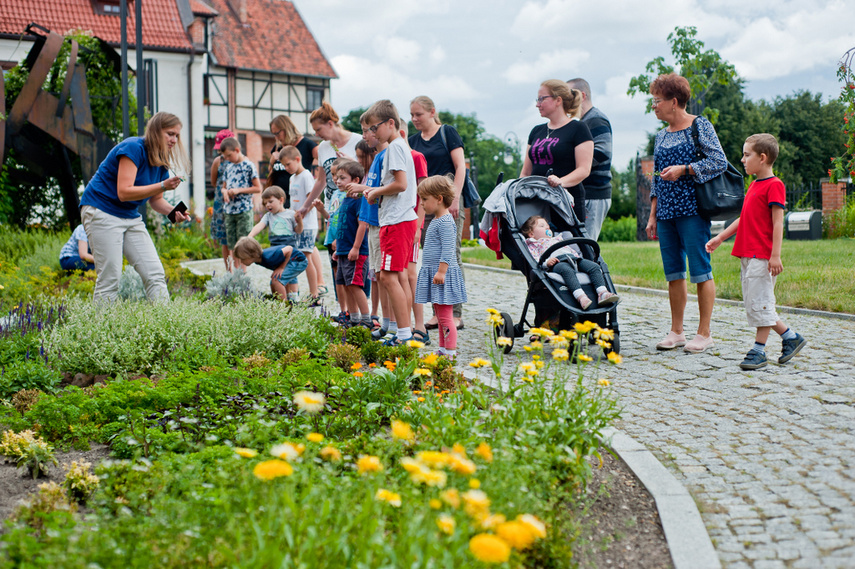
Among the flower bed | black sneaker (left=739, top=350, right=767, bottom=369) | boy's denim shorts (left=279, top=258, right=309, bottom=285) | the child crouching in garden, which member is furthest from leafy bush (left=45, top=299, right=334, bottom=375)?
black sneaker (left=739, top=350, right=767, bottom=369)

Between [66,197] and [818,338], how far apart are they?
13479mm

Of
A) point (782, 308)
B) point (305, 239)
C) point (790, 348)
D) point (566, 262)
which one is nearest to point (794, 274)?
point (782, 308)

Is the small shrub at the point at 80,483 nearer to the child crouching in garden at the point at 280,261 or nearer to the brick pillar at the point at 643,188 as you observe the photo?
the child crouching in garden at the point at 280,261

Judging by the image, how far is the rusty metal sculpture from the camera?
1352 cm

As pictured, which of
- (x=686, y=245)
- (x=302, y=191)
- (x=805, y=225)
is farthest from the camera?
(x=805, y=225)

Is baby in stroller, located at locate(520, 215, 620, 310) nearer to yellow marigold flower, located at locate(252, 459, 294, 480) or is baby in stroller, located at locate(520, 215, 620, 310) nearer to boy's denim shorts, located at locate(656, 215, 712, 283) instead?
boy's denim shorts, located at locate(656, 215, 712, 283)

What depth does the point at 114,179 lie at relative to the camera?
6441 mm

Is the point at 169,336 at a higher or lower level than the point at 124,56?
lower

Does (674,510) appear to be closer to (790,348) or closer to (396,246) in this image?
(790,348)

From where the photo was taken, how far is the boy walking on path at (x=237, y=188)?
9.70 meters

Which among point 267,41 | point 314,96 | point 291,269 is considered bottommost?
point 291,269

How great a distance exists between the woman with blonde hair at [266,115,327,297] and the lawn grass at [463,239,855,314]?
4.49m

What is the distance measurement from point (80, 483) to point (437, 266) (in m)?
3.33

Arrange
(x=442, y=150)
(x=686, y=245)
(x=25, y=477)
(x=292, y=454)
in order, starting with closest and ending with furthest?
1. (x=292, y=454)
2. (x=25, y=477)
3. (x=686, y=245)
4. (x=442, y=150)
